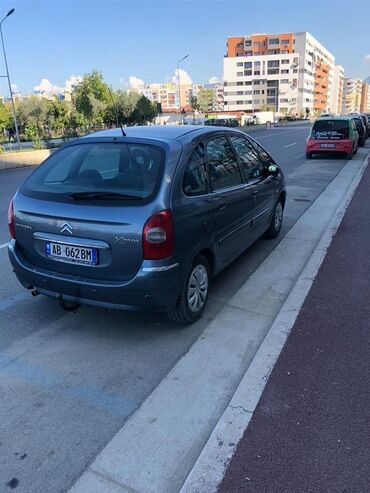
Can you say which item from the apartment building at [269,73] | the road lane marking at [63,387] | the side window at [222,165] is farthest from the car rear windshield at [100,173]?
the apartment building at [269,73]

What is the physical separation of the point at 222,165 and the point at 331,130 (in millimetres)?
14437

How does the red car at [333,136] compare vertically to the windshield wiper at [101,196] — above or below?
below

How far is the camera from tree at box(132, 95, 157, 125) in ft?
213

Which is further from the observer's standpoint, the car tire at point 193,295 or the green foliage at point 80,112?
the green foliage at point 80,112

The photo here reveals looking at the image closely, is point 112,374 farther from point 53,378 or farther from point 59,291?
point 59,291

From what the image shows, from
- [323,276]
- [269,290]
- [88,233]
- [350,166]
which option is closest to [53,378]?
[88,233]

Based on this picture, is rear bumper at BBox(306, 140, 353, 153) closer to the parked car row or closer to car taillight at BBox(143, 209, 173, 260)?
the parked car row

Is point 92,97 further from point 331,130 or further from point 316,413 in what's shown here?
point 316,413

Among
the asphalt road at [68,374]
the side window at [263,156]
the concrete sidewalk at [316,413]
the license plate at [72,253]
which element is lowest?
the concrete sidewalk at [316,413]

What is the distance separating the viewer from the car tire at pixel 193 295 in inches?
147

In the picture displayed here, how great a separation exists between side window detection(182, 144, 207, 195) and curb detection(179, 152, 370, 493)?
1371 mm

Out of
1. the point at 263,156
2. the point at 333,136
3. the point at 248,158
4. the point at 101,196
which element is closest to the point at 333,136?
the point at 333,136

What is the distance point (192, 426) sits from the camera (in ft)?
8.80

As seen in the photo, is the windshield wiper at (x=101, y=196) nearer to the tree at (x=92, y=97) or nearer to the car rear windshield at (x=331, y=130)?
the car rear windshield at (x=331, y=130)
